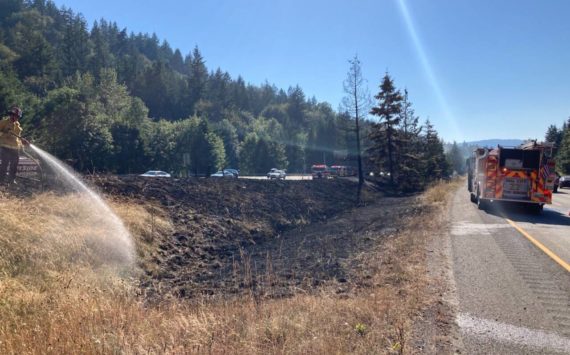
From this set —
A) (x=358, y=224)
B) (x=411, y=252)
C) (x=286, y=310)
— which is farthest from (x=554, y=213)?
(x=286, y=310)

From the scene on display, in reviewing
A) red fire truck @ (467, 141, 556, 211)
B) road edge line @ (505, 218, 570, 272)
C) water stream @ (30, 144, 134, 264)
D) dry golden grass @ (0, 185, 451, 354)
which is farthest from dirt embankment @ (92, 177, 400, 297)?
red fire truck @ (467, 141, 556, 211)

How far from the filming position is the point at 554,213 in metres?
16.6

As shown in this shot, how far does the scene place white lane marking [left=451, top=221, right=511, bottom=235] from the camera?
38.2ft

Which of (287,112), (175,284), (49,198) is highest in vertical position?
(287,112)

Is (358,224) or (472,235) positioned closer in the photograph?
(472,235)

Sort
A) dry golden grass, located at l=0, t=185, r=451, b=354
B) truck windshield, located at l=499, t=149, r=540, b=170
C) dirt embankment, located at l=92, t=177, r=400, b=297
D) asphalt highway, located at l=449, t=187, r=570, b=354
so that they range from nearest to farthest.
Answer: dry golden grass, located at l=0, t=185, r=451, b=354 → asphalt highway, located at l=449, t=187, r=570, b=354 → dirt embankment, located at l=92, t=177, r=400, b=297 → truck windshield, located at l=499, t=149, r=540, b=170

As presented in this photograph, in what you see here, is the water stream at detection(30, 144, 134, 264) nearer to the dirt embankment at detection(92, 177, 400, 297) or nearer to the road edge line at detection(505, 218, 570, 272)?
the dirt embankment at detection(92, 177, 400, 297)

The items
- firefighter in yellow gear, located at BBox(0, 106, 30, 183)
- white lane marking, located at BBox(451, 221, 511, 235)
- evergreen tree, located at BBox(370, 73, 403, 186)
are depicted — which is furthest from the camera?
evergreen tree, located at BBox(370, 73, 403, 186)

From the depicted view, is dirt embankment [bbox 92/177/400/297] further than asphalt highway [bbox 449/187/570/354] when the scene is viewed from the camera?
Yes

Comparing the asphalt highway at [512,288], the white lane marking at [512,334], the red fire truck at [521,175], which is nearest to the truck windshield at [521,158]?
the red fire truck at [521,175]

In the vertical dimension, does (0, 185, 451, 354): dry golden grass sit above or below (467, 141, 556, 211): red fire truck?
below

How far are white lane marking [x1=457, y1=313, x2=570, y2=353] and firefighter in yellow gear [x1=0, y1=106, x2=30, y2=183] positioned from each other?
36.6ft

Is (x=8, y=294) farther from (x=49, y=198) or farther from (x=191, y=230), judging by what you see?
(x=191, y=230)

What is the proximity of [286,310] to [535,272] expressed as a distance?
479cm
